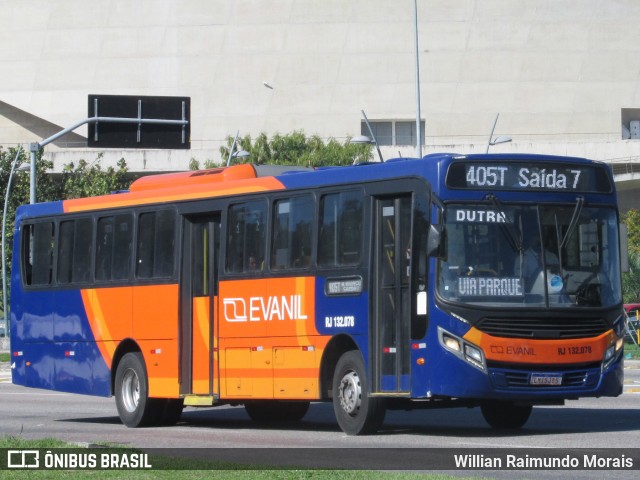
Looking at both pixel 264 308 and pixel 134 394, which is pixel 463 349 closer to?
pixel 264 308

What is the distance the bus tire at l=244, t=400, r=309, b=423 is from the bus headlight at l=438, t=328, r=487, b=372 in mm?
5158

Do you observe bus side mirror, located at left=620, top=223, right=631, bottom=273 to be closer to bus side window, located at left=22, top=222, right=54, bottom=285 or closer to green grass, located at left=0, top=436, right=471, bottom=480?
green grass, located at left=0, top=436, right=471, bottom=480

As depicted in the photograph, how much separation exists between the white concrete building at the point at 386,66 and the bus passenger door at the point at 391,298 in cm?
7313

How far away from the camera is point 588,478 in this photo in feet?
40.6

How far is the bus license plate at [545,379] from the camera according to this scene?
53.6 feet

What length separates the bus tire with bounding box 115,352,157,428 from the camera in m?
20.5

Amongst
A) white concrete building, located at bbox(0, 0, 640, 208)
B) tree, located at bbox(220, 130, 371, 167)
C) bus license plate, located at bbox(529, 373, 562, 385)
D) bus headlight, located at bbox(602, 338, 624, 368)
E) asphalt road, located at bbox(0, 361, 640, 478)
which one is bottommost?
asphalt road, located at bbox(0, 361, 640, 478)

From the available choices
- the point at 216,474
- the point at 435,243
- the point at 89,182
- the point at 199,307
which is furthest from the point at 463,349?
the point at 89,182

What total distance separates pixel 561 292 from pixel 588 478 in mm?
4337

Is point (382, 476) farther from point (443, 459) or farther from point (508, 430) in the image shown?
point (508, 430)

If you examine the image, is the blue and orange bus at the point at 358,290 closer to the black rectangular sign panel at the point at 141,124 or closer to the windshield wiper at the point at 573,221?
the windshield wiper at the point at 573,221

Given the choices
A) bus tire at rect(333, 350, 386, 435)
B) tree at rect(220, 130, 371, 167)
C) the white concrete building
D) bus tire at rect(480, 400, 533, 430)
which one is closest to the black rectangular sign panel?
bus tire at rect(480, 400, 533, 430)

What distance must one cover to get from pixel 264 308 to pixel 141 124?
715 inches

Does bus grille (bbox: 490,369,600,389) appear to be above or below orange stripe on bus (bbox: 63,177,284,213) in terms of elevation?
below
